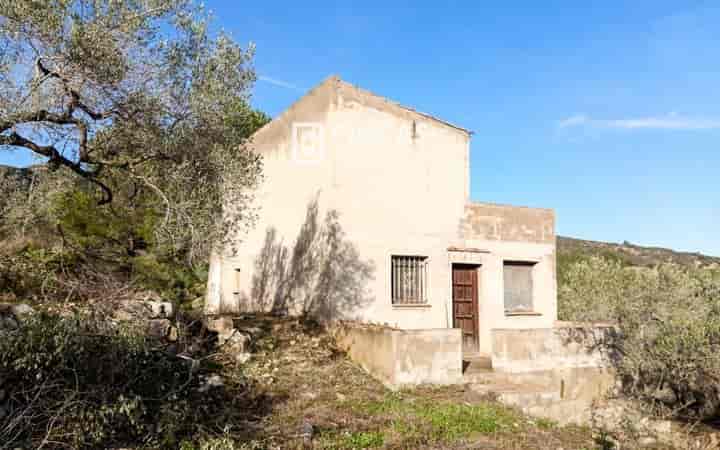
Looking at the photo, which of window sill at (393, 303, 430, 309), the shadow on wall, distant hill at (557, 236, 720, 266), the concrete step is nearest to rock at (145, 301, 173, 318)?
the shadow on wall

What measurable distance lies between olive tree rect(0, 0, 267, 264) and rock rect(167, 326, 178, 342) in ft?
4.63

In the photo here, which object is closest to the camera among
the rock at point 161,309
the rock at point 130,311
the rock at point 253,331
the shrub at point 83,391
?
the shrub at point 83,391

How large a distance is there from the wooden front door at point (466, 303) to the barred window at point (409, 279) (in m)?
0.98

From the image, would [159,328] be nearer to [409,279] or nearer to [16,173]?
[16,173]

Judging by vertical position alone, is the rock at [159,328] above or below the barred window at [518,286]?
below

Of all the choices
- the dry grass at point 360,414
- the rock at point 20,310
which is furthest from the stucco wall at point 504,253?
the rock at point 20,310

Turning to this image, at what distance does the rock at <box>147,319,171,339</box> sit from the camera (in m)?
8.23

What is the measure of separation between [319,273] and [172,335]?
12.2 ft

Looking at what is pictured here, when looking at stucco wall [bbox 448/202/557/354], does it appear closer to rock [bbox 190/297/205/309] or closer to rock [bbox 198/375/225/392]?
rock [bbox 198/375/225/392]

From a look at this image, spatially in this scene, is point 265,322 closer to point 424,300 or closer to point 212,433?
point 424,300

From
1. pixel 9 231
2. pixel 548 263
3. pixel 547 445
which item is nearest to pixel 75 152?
pixel 9 231

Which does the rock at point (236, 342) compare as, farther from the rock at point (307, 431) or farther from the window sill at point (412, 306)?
the window sill at point (412, 306)

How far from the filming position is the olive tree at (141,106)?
7219mm

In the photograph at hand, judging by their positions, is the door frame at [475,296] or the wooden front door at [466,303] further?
the wooden front door at [466,303]
